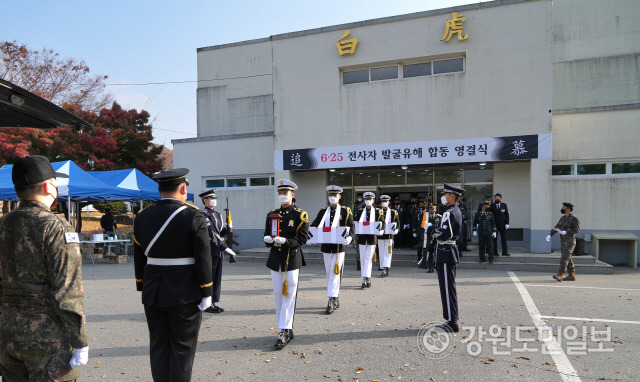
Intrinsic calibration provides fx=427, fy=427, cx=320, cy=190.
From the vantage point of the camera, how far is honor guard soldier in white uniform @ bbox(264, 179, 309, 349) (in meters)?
5.70

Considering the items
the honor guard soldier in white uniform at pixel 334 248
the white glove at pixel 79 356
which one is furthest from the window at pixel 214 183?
the white glove at pixel 79 356

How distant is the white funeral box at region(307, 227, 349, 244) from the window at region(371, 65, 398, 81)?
10.0m

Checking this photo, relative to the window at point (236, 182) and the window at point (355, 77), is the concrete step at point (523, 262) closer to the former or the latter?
the window at point (236, 182)

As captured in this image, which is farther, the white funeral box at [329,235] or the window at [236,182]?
the window at [236,182]

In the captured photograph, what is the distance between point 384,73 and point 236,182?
7892 mm

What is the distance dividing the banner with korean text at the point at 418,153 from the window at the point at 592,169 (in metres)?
1.99

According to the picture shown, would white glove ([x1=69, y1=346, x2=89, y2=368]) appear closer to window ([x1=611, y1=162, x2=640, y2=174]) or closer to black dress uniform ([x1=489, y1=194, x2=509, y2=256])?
black dress uniform ([x1=489, y1=194, x2=509, y2=256])

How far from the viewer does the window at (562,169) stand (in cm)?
1485

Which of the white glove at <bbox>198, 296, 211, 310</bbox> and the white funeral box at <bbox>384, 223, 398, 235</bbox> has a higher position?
the white glove at <bbox>198, 296, 211, 310</bbox>

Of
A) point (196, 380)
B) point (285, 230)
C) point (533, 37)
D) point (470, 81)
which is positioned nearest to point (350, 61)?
point (470, 81)

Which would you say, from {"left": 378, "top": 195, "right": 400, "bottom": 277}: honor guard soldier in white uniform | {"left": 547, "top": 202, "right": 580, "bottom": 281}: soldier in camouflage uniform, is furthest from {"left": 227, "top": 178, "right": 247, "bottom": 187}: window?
{"left": 547, "top": 202, "right": 580, "bottom": 281}: soldier in camouflage uniform

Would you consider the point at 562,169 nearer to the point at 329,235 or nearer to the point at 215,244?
the point at 329,235

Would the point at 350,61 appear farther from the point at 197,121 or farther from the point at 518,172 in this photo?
the point at 197,121

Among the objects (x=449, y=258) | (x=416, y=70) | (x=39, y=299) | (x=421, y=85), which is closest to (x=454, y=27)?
(x=416, y=70)
